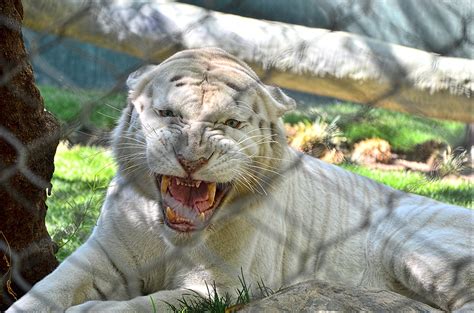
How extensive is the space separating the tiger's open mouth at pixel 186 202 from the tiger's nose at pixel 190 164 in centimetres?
9

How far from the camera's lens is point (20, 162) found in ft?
9.05

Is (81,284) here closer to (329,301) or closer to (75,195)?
(329,301)

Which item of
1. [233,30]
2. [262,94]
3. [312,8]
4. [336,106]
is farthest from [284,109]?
[312,8]

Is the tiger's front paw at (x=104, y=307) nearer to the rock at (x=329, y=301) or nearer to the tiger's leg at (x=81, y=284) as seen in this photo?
the tiger's leg at (x=81, y=284)

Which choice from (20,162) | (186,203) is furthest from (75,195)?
(186,203)

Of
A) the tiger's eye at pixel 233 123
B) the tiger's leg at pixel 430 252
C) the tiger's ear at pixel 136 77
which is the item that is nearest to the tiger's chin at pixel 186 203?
the tiger's eye at pixel 233 123

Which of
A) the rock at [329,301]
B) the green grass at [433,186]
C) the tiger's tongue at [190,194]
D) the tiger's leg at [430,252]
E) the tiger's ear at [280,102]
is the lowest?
the green grass at [433,186]

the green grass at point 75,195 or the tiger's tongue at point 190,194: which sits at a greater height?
the tiger's tongue at point 190,194

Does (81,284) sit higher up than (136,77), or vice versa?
(136,77)

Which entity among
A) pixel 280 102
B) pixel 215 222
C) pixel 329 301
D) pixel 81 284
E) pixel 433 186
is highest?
pixel 280 102

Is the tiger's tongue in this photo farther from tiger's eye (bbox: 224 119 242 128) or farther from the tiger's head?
tiger's eye (bbox: 224 119 242 128)

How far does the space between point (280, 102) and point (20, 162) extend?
0.93m

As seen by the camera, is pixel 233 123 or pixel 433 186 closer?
pixel 233 123

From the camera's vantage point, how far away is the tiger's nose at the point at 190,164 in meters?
2.53
